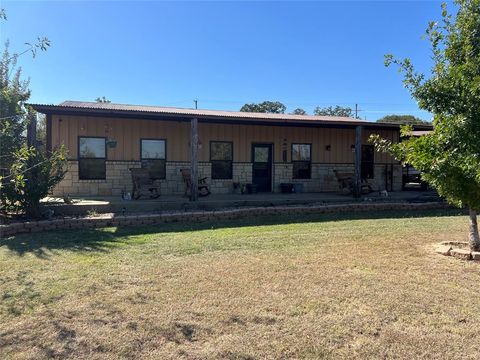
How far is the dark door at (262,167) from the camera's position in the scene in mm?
13555

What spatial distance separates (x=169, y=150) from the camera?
1248 cm

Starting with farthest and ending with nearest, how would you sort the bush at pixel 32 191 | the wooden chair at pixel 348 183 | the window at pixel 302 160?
1. the window at pixel 302 160
2. the wooden chair at pixel 348 183
3. the bush at pixel 32 191

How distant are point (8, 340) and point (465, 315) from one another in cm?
375

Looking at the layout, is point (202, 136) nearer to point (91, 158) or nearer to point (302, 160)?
point (91, 158)

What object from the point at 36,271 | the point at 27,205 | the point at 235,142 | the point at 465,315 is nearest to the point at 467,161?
the point at 465,315

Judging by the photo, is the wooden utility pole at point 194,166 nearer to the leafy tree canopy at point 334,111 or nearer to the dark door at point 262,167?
the dark door at point 262,167

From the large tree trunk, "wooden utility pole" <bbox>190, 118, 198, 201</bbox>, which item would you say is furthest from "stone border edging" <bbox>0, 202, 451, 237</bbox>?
the large tree trunk

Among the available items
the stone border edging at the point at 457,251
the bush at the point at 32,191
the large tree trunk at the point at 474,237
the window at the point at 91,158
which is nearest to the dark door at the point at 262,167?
the window at the point at 91,158

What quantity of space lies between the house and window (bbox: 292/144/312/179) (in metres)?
0.04

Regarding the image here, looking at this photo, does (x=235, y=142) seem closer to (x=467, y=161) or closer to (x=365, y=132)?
(x=365, y=132)

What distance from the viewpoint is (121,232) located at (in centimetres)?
734

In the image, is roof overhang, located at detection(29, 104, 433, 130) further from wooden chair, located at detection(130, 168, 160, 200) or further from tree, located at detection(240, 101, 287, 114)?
tree, located at detection(240, 101, 287, 114)

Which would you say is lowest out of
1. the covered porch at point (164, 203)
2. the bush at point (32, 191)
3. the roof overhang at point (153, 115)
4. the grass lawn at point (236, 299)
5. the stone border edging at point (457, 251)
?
the grass lawn at point (236, 299)

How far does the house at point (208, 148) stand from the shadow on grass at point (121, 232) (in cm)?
263
